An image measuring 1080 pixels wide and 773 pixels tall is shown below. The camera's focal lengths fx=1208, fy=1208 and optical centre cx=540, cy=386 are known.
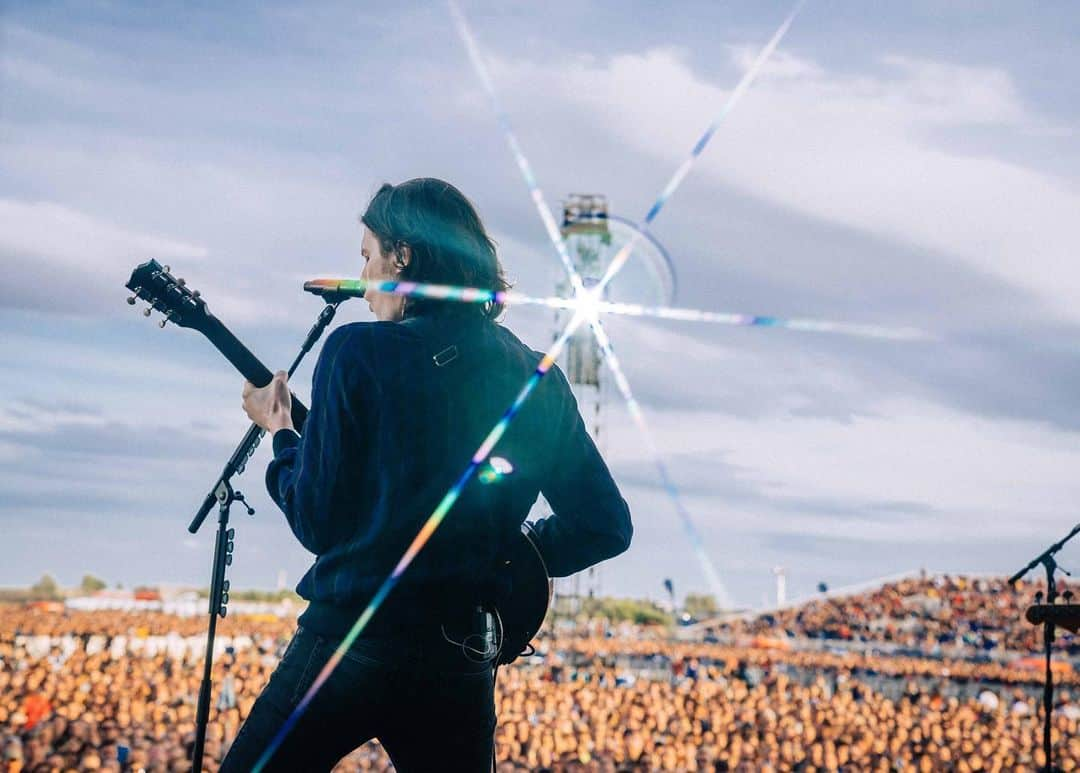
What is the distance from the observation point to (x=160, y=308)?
2.52 meters

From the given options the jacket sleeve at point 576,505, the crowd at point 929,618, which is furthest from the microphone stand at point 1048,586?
the crowd at point 929,618

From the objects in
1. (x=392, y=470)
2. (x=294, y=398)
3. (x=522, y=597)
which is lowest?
(x=522, y=597)

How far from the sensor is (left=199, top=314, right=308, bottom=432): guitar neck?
2406 mm

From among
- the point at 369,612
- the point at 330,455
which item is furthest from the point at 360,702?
the point at 330,455

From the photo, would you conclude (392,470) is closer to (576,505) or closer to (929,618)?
(576,505)

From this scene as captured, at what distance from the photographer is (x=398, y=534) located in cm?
203

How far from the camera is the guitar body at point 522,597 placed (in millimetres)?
2371

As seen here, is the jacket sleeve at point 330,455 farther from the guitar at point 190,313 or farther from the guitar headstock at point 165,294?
the guitar headstock at point 165,294

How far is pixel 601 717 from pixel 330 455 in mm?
11608

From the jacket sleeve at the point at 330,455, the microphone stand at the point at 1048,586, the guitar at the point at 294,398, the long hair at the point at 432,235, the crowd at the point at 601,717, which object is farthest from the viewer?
the crowd at the point at 601,717

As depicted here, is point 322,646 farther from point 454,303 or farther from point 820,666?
point 820,666

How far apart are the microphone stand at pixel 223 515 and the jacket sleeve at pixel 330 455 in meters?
0.51

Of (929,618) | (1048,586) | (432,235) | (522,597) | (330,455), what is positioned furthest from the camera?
(929,618)

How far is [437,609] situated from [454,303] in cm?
57
